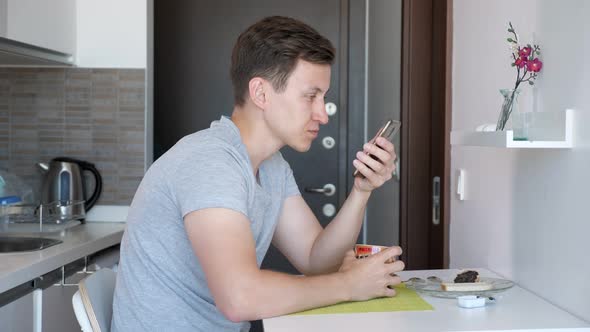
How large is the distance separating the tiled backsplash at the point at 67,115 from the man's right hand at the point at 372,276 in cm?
183

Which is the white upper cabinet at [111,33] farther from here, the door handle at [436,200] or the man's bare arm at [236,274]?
the man's bare arm at [236,274]

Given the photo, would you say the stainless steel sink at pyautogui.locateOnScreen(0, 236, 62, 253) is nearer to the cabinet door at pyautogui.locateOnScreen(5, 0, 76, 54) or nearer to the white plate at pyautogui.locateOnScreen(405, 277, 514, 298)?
the cabinet door at pyautogui.locateOnScreen(5, 0, 76, 54)

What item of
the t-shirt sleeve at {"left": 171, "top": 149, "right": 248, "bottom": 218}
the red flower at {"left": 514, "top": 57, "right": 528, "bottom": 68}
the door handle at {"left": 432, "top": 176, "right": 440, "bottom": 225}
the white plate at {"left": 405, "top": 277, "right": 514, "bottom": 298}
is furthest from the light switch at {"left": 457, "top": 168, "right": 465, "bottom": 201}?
the t-shirt sleeve at {"left": 171, "top": 149, "right": 248, "bottom": 218}

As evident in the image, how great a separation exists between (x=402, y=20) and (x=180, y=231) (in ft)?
5.18

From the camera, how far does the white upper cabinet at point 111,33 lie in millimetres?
3215

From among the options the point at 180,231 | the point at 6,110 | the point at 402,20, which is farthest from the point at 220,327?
the point at 6,110

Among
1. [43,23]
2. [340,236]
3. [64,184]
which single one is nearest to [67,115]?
[64,184]

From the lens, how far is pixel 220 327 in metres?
1.66

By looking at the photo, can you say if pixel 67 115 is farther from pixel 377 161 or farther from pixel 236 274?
pixel 236 274

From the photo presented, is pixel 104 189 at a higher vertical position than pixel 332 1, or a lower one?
lower

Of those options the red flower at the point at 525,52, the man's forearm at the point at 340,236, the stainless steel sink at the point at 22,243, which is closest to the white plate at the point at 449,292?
the man's forearm at the point at 340,236

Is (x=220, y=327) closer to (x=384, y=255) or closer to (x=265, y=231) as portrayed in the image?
(x=265, y=231)

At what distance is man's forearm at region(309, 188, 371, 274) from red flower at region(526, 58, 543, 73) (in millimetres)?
496

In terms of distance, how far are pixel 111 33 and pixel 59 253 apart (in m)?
1.23
